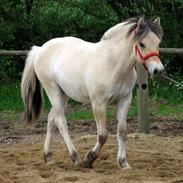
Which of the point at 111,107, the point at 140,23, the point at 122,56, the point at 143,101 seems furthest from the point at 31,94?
the point at 111,107

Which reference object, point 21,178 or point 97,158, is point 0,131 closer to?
point 97,158

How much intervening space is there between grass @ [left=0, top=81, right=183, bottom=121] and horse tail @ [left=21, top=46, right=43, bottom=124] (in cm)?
295

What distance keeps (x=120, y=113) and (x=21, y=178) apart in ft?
4.05

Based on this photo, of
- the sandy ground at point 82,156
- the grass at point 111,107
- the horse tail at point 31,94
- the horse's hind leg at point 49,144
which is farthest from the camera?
the grass at point 111,107

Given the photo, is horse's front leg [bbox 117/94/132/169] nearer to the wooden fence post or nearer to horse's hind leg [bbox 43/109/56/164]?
horse's hind leg [bbox 43/109/56/164]

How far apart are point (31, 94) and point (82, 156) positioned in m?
0.92

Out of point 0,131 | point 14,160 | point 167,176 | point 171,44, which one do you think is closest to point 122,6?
point 171,44

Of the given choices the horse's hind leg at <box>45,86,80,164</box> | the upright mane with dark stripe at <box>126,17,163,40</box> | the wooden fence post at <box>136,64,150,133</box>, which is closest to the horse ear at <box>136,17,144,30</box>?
the upright mane with dark stripe at <box>126,17,163,40</box>

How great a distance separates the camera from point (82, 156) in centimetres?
744

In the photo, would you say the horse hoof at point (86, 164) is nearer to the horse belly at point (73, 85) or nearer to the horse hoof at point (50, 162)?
the horse hoof at point (50, 162)

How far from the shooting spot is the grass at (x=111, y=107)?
1072 cm

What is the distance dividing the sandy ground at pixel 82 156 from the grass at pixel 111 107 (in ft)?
3.10

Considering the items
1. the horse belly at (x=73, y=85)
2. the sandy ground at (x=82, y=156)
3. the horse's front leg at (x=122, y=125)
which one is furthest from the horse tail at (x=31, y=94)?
the horse's front leg at (x=122, y=125)

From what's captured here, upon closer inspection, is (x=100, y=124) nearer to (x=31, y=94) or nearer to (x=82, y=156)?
(x=82, y=156)
